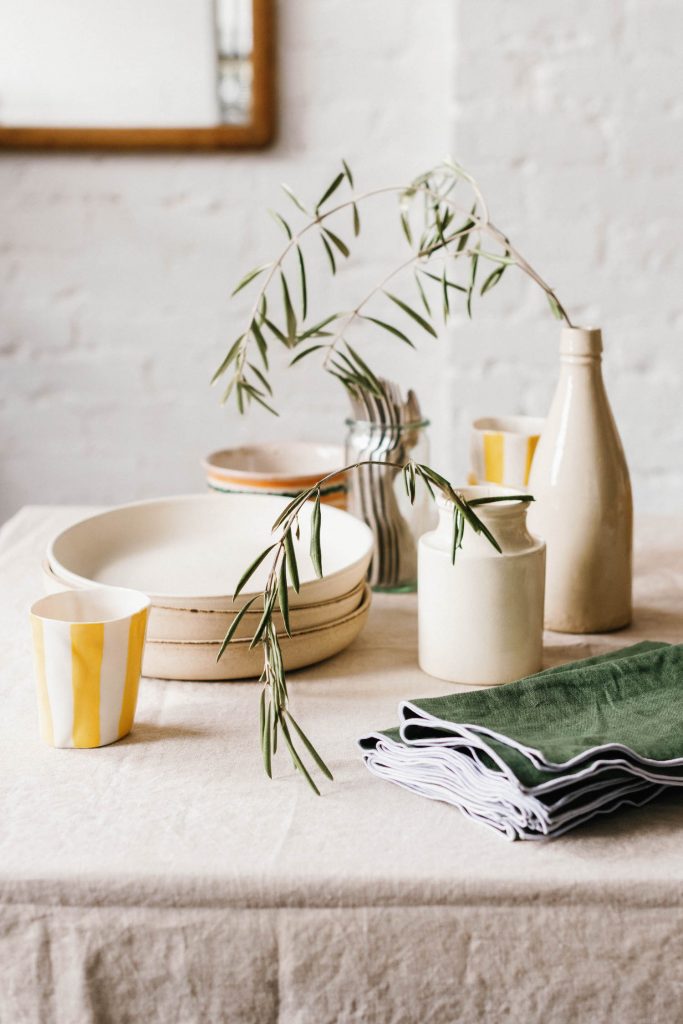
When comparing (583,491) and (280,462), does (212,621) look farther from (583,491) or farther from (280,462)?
(280,462)

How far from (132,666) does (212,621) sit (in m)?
0.11

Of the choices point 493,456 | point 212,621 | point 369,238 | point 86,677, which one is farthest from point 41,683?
point 369,238

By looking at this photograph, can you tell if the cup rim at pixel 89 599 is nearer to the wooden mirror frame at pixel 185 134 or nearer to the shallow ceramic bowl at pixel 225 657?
the shallow ceramic bowl at pixel 225 657

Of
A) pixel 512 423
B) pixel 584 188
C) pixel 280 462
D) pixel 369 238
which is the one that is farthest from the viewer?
pixel 369 238

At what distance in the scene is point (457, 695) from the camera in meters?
0.79

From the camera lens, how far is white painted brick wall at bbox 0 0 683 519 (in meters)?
2.02

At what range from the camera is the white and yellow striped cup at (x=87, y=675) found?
0.77 meters

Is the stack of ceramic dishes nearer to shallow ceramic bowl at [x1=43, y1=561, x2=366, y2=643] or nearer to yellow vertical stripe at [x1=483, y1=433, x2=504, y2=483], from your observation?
shallow ceramic bowl at [x1=43, y1=561, x2=366, y2=643]

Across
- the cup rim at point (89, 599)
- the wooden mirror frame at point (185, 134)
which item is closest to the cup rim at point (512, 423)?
the cup rim at point (89, 599)

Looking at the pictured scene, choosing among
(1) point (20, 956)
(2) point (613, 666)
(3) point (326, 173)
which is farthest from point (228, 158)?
(1) point (20, 956)

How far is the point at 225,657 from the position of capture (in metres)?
0.91

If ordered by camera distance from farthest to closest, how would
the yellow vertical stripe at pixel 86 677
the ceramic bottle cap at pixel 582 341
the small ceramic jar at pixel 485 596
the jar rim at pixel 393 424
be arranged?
the jar rim at pixel 393 424
the ceramic bottle cap at pixel 582 341
the small ceramic jar at pixel 485 596
the yellow vertical stripe at pixel 86 677

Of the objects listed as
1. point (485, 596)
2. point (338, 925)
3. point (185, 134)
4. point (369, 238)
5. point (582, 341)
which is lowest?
point (338, 925)

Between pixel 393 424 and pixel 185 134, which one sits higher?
pixel 185 134
